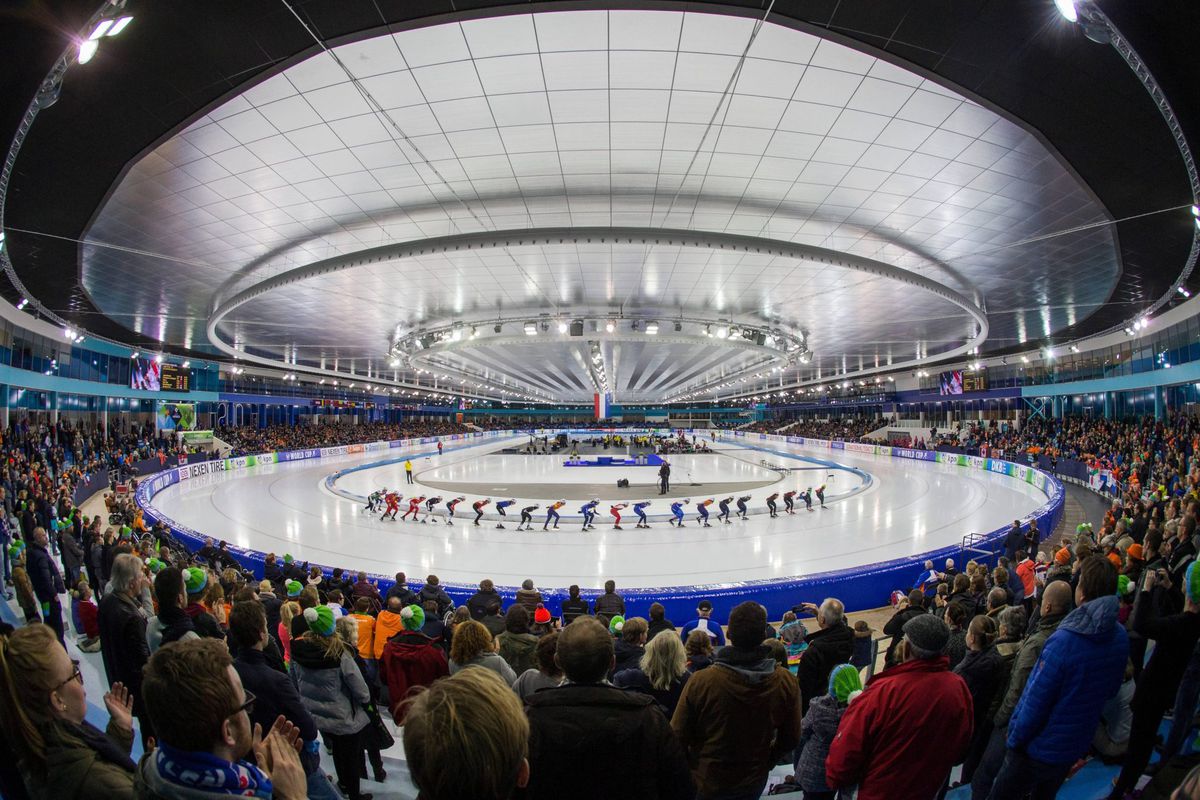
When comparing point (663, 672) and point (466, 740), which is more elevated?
point (466, 740)

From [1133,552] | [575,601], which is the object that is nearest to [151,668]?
[575,601]

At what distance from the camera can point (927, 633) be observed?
2195 millimetres

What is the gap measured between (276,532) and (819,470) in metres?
27.6

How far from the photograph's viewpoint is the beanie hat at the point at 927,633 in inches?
85.9

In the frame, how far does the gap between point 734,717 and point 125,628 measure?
3.50m

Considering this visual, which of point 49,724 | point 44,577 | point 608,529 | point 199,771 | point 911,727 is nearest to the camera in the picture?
point 199,771

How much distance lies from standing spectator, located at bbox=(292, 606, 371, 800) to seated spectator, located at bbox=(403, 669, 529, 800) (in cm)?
224

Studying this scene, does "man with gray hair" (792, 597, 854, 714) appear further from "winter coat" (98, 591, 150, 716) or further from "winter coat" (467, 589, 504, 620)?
"winter coat" (467, 589, 504, 620)

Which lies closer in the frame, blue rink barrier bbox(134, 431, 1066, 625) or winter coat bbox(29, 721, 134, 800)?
winter coat bbox(29, 721, 134, 800)

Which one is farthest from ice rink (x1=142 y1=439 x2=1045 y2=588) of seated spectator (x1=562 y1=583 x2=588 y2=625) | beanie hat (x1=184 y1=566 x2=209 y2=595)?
beanie hat (x1=184 y1=566 x2=209 y2=595)

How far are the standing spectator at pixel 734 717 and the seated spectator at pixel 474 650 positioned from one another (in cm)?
121

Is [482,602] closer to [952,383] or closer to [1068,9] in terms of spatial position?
[1068,9]

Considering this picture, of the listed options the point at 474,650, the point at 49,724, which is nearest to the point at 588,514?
the point at 474,650

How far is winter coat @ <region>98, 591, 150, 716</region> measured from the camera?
3262 mm
